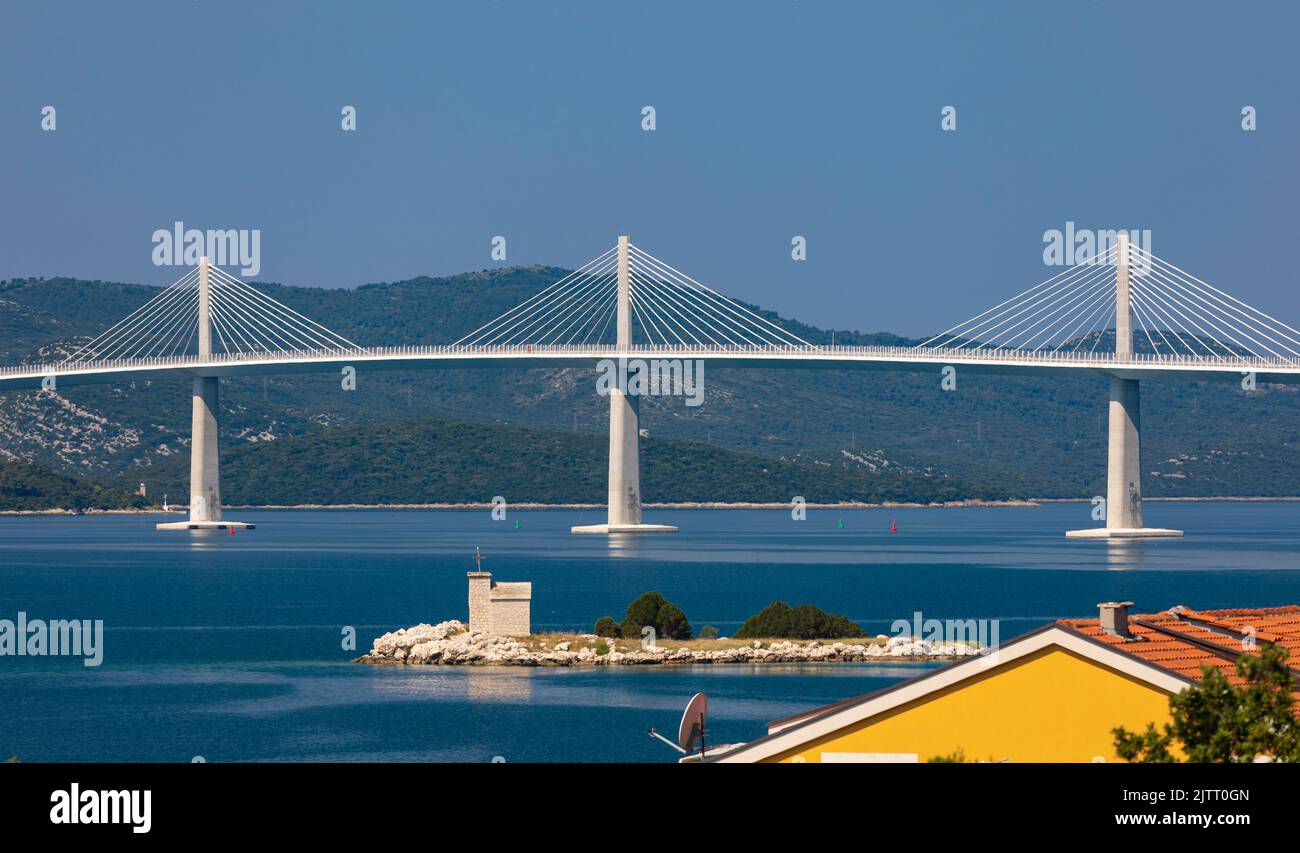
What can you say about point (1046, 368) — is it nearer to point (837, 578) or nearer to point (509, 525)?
point (837, 578)

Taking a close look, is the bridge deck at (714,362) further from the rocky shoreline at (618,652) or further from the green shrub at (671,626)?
the rocky shoreline at (618,652)

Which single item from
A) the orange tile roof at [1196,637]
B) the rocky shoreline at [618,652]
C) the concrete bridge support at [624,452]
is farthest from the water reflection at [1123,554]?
the orange tile roof at [1196,637]

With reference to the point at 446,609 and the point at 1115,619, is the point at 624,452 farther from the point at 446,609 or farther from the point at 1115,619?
the point at 1115,619

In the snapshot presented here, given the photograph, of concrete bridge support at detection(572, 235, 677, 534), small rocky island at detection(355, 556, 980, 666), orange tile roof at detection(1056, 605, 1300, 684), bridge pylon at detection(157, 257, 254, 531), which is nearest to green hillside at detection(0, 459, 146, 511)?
bridge pylon at detection(157, 257, 254, 531)

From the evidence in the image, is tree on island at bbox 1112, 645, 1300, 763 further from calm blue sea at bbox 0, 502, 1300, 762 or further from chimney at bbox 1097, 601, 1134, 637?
calm blue sea at bbox 0, 502, 1300, 762

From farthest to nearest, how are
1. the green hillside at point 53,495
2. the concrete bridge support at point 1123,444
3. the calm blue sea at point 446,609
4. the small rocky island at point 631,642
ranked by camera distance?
the green hillside at point 53,495 → the concrete bridge support at point 1123,444 → the small rocky island at point 631,642 → the calm blue sea at point 446,609

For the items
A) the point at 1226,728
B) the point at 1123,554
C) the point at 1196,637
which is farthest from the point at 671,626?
the point at 1123,554
